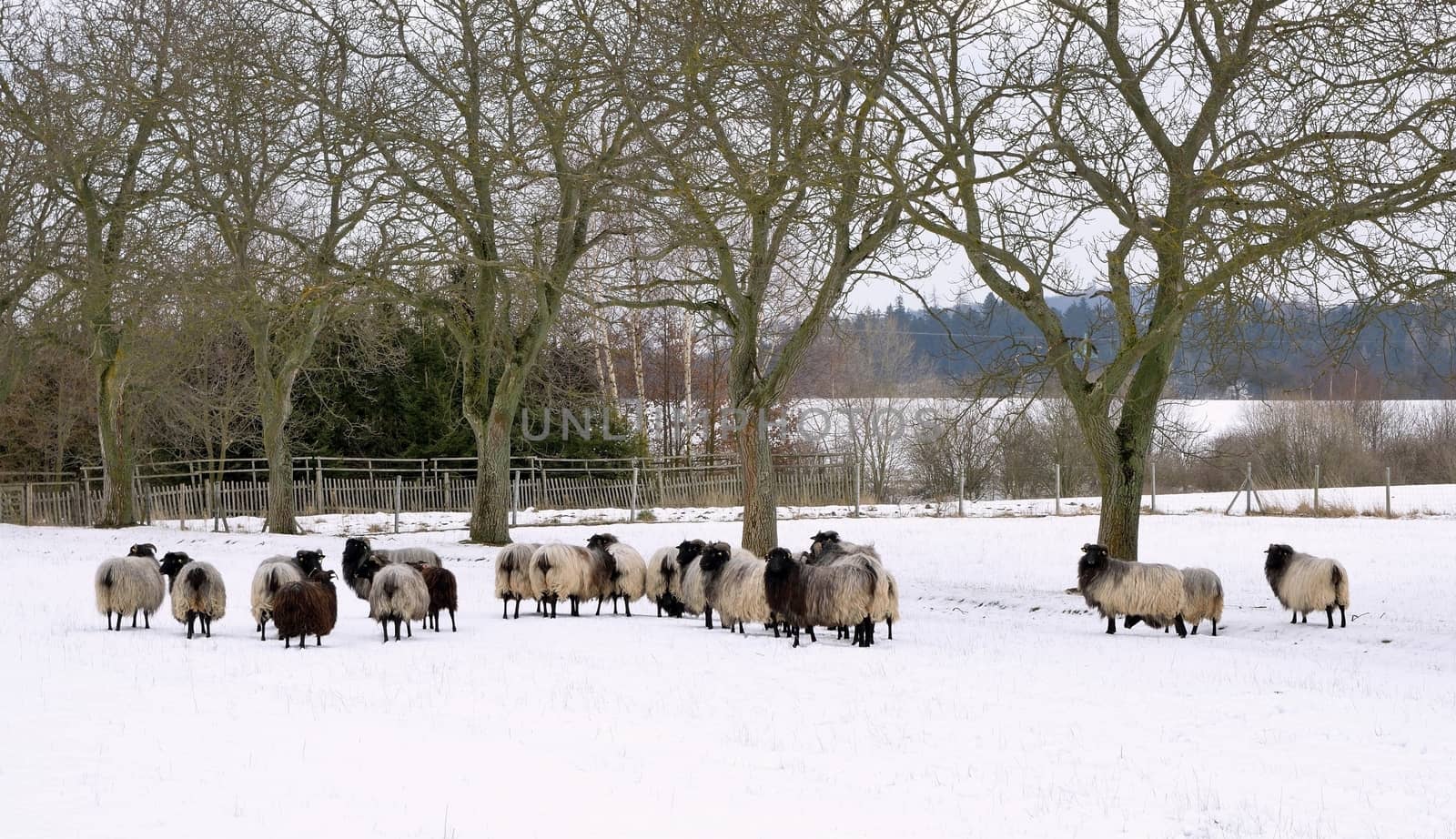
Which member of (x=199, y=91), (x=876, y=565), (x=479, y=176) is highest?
(x=199, y=91)

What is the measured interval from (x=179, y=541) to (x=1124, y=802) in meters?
24.6

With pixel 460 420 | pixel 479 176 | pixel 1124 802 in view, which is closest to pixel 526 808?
pixel 1124 802

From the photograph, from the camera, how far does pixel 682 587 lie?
15.6 metres

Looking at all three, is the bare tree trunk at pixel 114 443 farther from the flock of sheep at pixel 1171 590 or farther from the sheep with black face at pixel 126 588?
the flock of sheep at pixel 1171 590

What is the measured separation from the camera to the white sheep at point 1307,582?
1446cm

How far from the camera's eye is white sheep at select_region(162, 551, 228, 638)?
43.4ft

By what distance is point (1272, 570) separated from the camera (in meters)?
15.3

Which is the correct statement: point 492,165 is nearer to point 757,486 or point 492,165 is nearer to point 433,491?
point 757,486

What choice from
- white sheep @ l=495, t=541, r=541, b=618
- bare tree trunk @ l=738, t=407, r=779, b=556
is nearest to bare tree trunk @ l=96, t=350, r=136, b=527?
bare tree trunk @ l=738, t=407, r=779, b=556

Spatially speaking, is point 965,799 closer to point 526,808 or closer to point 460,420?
point 526,808

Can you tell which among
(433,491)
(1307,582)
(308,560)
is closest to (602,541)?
(308,560)

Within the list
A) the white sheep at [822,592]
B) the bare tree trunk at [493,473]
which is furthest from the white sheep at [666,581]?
the bare tree trunk at [493,473]

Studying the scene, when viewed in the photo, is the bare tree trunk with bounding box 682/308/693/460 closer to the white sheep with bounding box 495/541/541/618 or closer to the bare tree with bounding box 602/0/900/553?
the bare tree with bounding box 602/0/900/553

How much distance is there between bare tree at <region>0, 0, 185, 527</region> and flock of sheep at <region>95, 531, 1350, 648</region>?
14307 millimetres
